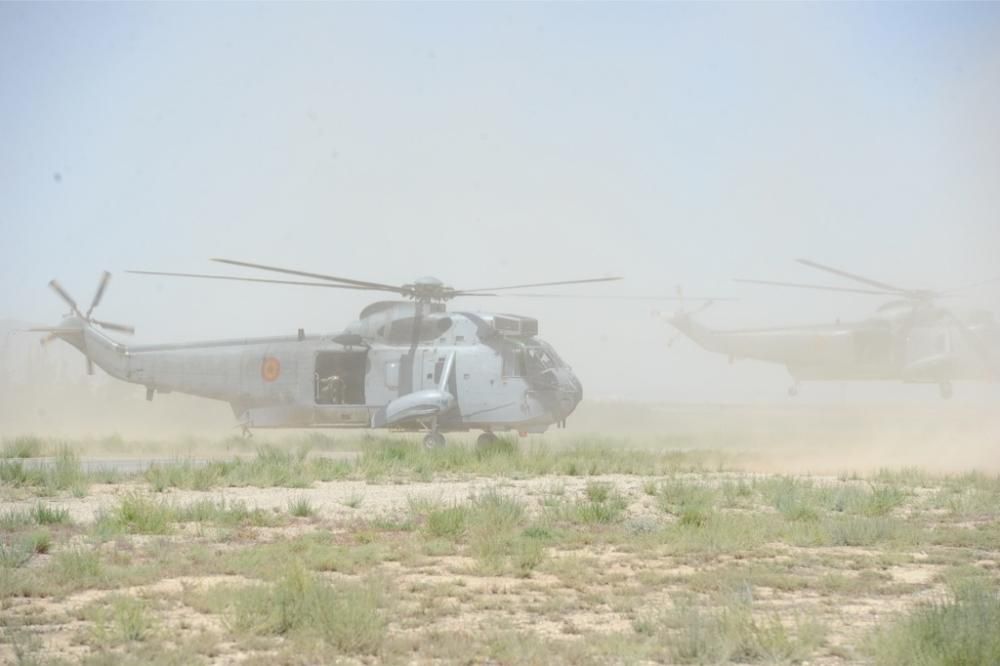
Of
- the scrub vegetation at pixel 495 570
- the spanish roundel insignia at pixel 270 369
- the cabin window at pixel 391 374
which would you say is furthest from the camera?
the spanish roundel insignia at pixel 270 369

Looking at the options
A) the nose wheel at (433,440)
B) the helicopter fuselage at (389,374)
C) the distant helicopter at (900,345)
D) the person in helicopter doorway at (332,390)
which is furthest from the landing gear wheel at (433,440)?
the distant helicopter at (900,345)

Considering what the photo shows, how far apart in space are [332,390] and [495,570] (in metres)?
15.8

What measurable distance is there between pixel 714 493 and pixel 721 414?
2203 inches

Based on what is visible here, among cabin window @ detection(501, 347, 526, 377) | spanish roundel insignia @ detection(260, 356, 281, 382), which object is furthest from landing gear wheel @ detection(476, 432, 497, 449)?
spanish roundel insignia @ detection(260, 356, 281, 382)

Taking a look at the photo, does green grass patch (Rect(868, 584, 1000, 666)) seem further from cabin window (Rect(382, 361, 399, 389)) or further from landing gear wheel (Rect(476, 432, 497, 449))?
cabin window (Rect(382, 361, 399, 389))

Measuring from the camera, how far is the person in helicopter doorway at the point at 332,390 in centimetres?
2622

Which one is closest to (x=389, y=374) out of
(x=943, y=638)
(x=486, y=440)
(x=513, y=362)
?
(x=486, y=440)

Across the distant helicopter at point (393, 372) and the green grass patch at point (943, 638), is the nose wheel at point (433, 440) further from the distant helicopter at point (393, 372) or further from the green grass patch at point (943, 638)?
the green grass patch at point (943, 638)

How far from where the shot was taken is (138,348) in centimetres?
2852

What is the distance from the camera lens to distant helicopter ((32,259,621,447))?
2483cm

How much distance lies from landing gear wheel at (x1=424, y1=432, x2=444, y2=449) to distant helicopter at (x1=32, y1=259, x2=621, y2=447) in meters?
0.03

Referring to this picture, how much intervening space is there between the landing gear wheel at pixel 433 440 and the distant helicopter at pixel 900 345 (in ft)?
46.5

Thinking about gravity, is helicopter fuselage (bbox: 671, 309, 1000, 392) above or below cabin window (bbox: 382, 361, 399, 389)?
above

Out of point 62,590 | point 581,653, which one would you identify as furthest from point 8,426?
point 581,653
